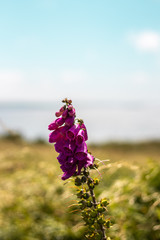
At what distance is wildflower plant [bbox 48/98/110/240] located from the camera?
1329 millimetres

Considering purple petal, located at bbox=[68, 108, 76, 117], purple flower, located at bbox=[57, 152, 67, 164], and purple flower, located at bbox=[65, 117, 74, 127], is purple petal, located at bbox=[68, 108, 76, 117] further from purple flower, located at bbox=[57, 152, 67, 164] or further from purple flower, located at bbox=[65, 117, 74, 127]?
purple flower, located at bbox=[57, 152, 67, 164]

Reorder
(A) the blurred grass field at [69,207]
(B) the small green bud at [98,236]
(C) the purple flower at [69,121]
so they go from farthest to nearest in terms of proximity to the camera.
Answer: (A) the blurred grass field at [69,207] < (C) the purple flower at [69,121] < (B) the small green bud at [98,236]

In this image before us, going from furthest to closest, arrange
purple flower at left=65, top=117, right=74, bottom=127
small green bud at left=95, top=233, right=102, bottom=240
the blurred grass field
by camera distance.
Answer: the blurred grass field, purple flower at left=65, top=117, right=74, bottom=127, small green bud at left=95, top=233, right=102, bottom=240

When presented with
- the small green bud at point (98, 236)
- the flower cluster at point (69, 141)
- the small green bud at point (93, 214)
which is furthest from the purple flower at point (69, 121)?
the small green bud at point (98, 236)

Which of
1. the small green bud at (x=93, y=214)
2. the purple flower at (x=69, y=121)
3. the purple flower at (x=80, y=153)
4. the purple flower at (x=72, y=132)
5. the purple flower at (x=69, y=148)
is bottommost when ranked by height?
the small green bud at (x=93, y=214)

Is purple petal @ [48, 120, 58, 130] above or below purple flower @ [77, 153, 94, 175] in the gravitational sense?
above

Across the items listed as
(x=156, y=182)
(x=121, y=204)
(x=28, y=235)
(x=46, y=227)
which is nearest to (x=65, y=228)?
(x=46, y=227)

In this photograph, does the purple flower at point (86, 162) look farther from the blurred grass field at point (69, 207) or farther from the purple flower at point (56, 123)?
the blurred grass field at point (69, 207)

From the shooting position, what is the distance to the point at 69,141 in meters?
1.41

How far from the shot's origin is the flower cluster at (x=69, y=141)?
134 centimetres

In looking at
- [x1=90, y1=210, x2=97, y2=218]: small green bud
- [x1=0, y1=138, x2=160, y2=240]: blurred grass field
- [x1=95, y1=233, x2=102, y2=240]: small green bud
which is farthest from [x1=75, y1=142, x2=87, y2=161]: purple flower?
[x1=0, y1=138, x2=160, y2=240]: blurred grass field

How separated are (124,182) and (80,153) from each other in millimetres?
2290

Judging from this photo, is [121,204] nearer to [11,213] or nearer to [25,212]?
[25,212]

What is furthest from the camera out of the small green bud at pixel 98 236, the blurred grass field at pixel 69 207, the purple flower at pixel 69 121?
the blurred grass field at pixel 69 207
